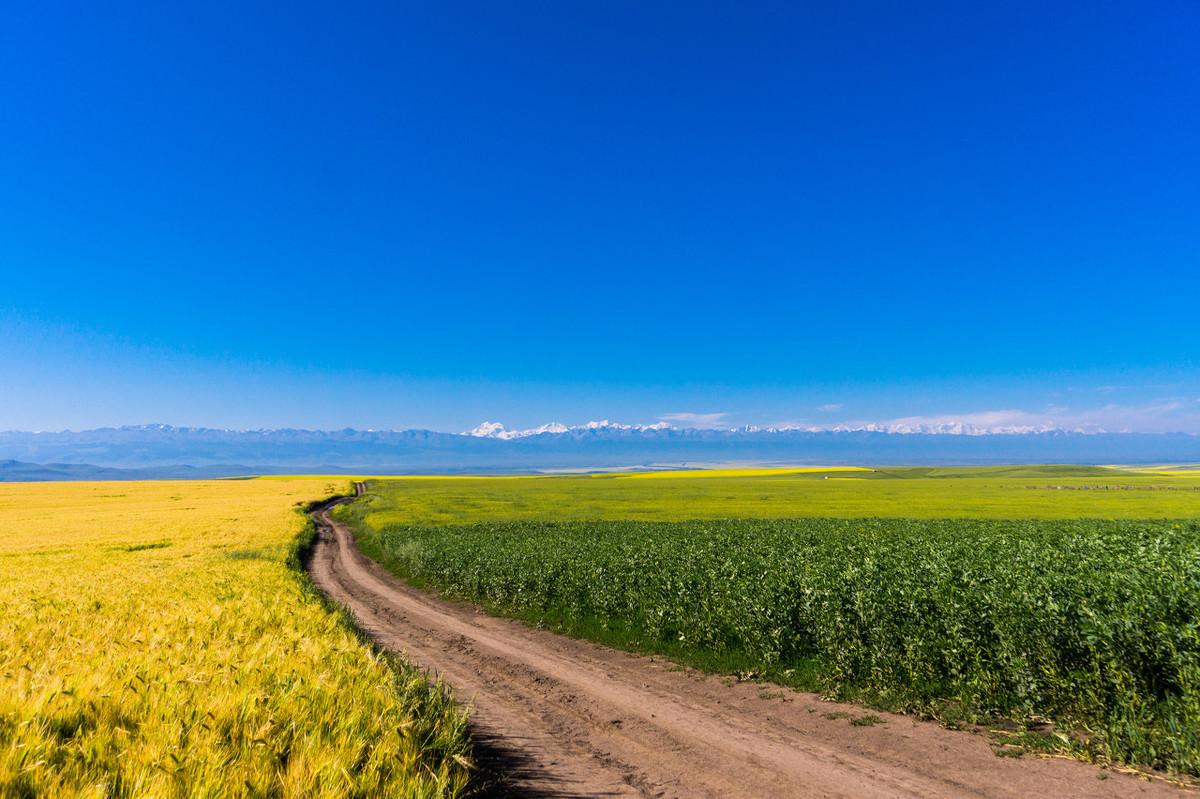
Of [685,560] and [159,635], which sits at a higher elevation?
[159,635]

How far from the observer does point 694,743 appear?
10.1 m

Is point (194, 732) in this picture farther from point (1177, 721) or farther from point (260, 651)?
point (1177, 721)

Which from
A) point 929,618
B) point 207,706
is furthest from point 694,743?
point 207,706

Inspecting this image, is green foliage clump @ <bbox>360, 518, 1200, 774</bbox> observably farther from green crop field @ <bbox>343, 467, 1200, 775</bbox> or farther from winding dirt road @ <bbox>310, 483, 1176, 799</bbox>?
winding dirt road @ <bbox>310, 483, 1176, 799</bbox>

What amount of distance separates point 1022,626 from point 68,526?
57214mm

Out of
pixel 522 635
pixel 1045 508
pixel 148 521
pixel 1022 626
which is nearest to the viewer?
pixel 1022 626

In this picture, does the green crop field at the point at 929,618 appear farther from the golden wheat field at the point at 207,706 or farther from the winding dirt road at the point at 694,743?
the golden wheat field at the point at 207,706

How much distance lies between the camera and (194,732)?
15.1 feet

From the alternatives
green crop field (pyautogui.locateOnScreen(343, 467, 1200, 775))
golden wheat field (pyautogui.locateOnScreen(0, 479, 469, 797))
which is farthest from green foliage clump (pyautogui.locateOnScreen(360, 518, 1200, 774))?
golden wheat field (pyautogui.locateOnScreen(0, 479, 469, 797))

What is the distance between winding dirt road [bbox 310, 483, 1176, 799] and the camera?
8.25 metres

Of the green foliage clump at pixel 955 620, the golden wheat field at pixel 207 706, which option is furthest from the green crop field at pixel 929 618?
the golden wheat field at pixel 207 706

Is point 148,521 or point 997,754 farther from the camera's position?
point 148,521

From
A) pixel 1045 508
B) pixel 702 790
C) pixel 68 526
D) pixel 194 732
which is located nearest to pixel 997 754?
pixel 702 790

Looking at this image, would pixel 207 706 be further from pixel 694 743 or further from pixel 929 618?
pixel 929 618
